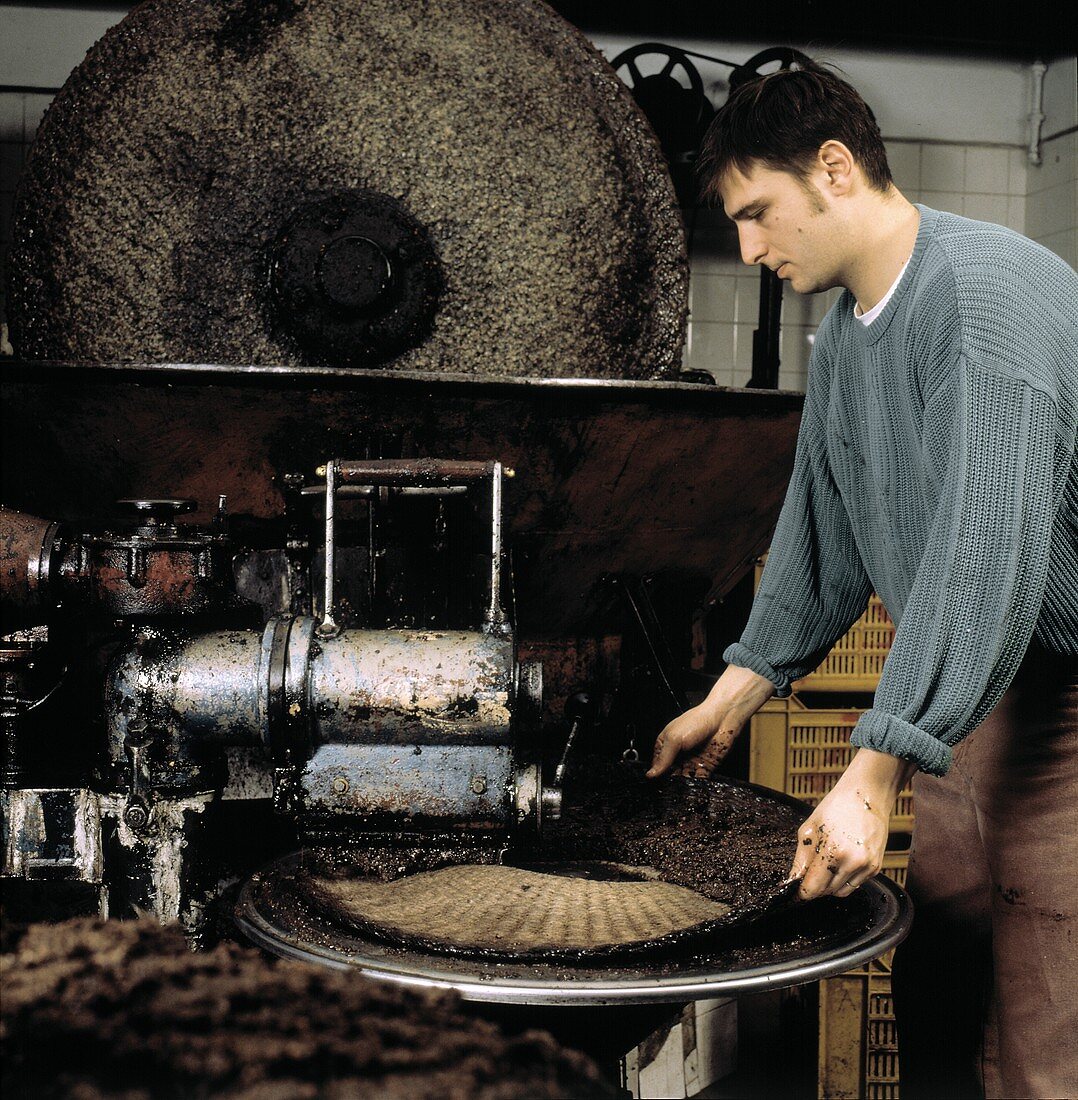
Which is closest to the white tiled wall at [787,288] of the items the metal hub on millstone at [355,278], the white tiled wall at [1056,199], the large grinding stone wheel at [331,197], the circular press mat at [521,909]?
the white tiled wall at [1056,199]

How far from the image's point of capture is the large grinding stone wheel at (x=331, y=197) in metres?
1.84

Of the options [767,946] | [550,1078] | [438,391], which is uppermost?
[438,391]

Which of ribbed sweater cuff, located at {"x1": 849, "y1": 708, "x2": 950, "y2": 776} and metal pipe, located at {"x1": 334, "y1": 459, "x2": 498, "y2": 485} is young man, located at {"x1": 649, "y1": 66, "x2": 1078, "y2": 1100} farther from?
metal pipe, located at {"x1": 334, "y1": 459, "x2": 498, "y2": 485}

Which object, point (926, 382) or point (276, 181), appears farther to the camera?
point (276, 181)

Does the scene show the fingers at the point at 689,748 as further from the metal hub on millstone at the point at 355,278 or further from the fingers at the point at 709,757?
the metal hub on millstone at the point at 355,278

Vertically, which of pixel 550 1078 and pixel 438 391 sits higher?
pixel 438 391

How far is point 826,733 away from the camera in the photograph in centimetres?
255

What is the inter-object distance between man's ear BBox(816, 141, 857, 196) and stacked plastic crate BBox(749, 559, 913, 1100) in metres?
1.43

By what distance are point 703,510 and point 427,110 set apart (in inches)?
34.8

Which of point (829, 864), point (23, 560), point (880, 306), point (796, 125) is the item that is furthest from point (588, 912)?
point (796, 125)

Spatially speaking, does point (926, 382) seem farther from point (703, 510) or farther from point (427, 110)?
point (427, 110)

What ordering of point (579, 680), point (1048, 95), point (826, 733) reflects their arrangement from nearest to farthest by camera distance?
point (579, 680)
point (826, 733)
point (1048, 95)

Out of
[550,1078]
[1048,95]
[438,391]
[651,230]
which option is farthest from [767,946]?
[1048,95]

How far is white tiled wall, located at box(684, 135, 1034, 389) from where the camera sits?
380 cm
